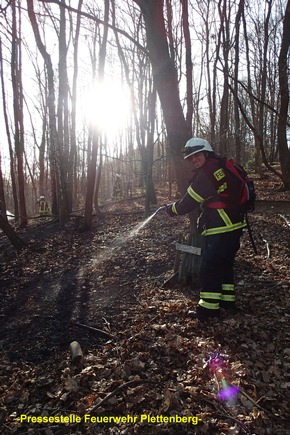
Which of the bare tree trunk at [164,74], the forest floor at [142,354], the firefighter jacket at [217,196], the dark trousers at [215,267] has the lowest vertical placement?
the forest floor at [142,354]

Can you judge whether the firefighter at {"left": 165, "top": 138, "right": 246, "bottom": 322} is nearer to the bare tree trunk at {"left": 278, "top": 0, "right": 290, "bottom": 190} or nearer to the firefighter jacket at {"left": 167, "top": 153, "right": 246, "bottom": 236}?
the firefighter jacket at {"left": 167, "top": 153, "right": 246, "bottom": 236}

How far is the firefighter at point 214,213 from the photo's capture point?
3.92m

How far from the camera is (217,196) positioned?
3959 millimetres

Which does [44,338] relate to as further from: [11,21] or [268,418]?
[11,21]

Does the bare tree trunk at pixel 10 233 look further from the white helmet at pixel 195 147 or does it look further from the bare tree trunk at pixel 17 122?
the white helmet at pixel 195 147

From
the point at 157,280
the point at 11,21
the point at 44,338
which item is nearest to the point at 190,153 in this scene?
the point at 157,280

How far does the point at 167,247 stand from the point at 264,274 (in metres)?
2.79

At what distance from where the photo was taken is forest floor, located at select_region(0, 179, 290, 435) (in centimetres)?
262

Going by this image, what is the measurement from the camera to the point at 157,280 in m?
5.68

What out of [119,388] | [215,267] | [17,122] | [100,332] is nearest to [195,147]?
[215,267]

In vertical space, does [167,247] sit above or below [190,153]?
below

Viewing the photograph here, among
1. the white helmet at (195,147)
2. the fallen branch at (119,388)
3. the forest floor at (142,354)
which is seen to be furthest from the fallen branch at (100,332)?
the white helmet at (195,147)

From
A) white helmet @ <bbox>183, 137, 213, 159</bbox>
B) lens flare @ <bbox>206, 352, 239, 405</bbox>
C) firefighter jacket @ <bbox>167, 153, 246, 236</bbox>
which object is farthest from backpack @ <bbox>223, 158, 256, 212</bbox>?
lens flare @ <bbox>206, 352, 239, 405</bbox>

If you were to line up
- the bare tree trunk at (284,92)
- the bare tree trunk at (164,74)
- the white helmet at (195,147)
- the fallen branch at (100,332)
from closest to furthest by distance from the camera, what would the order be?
the fallen branch at (100,332) < the white helmet at (195,147) < the bare tree trunk at (164,74) < the bare tree trunk at (284,92)
